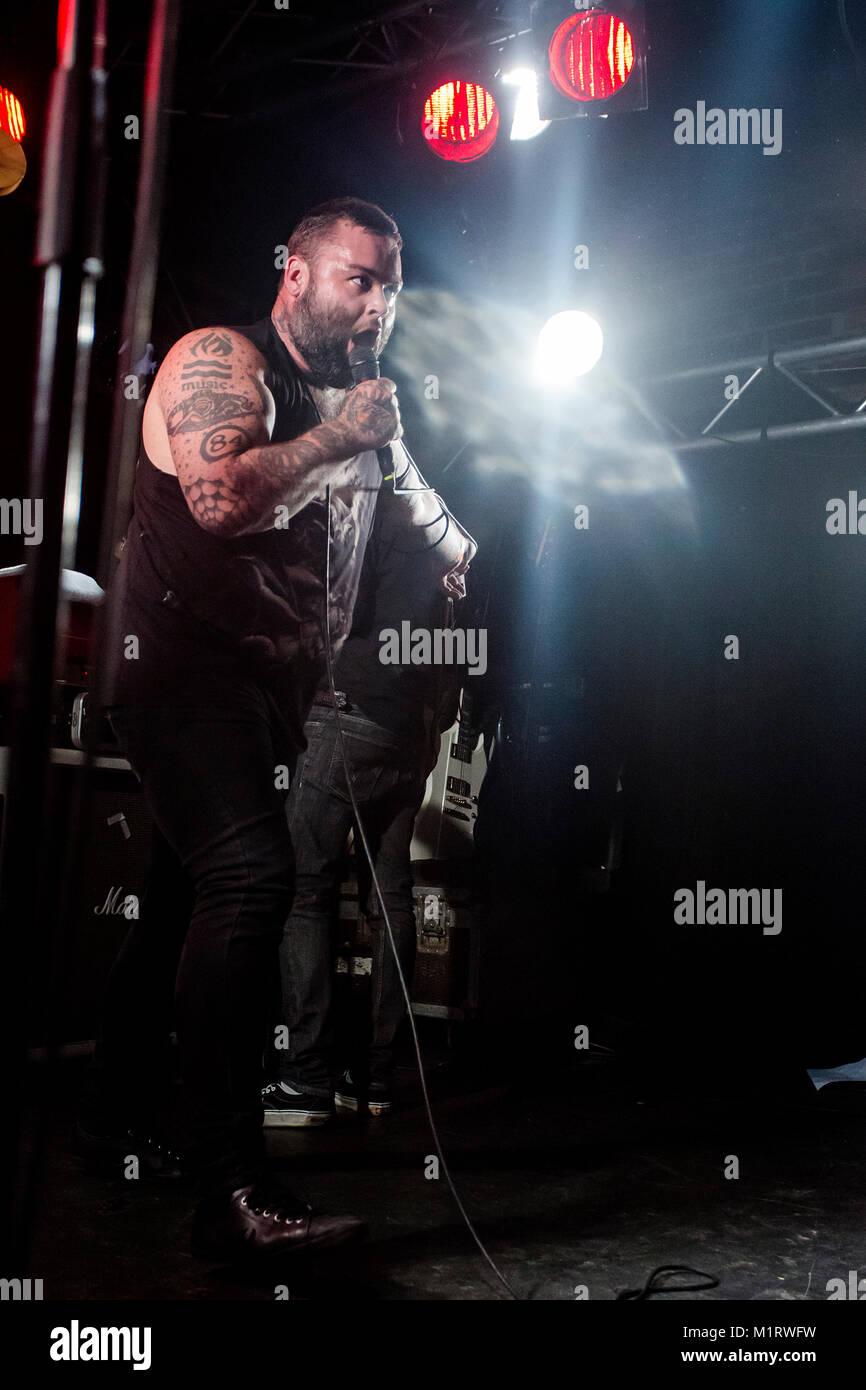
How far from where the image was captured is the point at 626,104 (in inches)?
133

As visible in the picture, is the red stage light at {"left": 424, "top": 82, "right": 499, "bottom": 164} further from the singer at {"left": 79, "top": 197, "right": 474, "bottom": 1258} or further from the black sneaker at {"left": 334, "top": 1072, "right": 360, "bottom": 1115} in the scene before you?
the black sneaker at {"left": 334, "top": 1072, "right": 360, "bottom": 1115}

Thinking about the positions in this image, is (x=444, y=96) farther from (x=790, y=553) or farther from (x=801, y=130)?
(x=790, y=553)

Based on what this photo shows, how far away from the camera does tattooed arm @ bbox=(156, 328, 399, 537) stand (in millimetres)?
1797

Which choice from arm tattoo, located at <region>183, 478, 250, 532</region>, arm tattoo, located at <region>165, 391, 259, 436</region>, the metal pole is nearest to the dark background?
arm tattoo, located at <region>165, 391, 259, 436</region>

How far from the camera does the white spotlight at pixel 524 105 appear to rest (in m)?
3.91

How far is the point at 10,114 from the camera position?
3453mm

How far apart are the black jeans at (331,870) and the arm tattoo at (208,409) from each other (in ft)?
4.24

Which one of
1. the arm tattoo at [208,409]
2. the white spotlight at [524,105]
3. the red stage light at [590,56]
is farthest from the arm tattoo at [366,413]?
the white spotlight at [524,105]

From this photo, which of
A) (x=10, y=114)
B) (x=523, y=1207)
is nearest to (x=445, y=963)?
(x=523, y=1207)

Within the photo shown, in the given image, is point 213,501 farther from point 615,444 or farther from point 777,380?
point 777,380

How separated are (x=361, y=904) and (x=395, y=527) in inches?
70.1

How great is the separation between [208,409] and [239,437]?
8 cm

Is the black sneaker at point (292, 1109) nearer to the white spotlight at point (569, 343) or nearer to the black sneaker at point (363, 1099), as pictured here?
the black sneaker at point (363, 1099)

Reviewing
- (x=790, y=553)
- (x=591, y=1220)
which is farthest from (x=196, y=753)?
(x=790, y=553)
